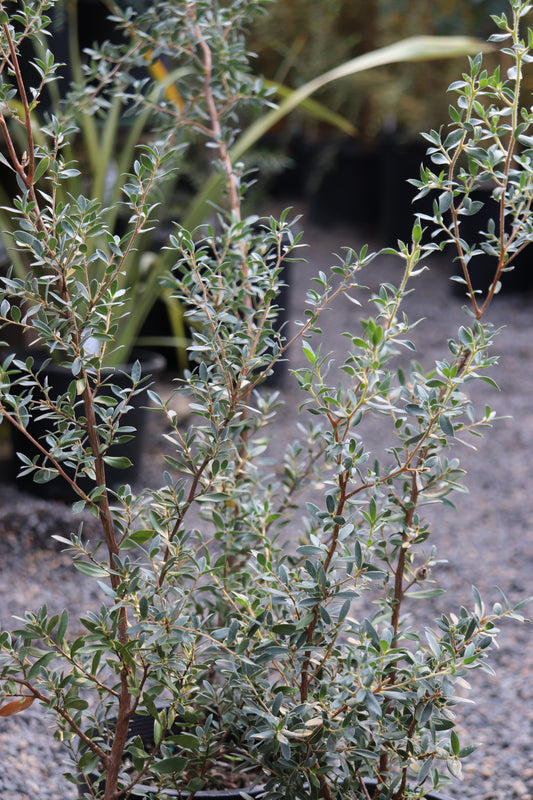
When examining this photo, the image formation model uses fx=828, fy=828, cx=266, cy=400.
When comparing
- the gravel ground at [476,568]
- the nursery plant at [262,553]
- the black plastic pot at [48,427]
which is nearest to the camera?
the nursery plant at [262,553]

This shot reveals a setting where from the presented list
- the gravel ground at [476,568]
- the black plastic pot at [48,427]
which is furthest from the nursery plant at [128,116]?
the gravel ground at [476,568]

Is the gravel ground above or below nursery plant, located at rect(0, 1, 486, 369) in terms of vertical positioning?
below

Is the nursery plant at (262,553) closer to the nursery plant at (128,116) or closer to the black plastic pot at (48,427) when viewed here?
the nursery plant at (128,116)

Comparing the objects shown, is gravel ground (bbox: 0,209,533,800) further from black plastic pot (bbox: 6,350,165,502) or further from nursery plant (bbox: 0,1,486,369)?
nursery plant (bbox: 0,1,486,369)

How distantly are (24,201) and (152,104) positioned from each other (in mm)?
482

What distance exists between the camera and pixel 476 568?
1.58 m

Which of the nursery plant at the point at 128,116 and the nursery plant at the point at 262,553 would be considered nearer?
the nursery plant at the point at 262,553

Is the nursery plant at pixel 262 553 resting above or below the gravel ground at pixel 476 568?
above

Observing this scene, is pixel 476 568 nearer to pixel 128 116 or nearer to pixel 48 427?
pixel 48 427

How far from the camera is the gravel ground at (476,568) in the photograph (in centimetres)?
104

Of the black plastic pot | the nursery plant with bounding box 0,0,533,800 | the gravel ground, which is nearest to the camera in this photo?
the nursery plant with bounding box 0,0,533,800

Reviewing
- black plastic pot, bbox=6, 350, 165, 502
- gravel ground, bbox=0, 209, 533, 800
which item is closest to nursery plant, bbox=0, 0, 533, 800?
gravel ground, bbox=0, 209, 533, 800

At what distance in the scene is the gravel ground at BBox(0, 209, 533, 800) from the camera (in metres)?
1.04

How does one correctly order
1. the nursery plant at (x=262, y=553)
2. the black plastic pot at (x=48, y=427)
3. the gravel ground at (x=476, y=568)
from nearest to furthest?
the nursery plant at (x=262, y=553) → the gravel ground at (x=476, y=568) → the black plastic pot at (x=48, y=427)
